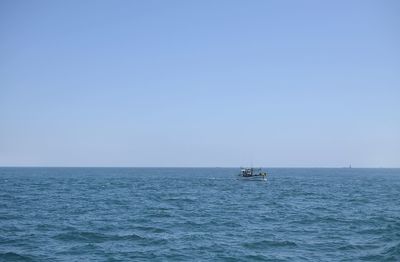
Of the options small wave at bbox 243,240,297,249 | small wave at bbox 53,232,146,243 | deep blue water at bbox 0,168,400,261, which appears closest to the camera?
deep blue water at bbox 0,168,400,261

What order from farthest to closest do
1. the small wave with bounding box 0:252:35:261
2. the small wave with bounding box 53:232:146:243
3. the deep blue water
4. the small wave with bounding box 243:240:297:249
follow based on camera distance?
the small wave with bounding box 53:232:146:243, the small wave with bounding box 243:240:297:249, the deep blue water, the small wave with bounding box 0:252:35:261

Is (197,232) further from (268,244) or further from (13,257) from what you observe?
(13,257)

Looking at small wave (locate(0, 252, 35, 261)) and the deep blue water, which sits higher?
the deep blue water

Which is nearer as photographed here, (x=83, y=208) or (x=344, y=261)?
(x=344, y=261)

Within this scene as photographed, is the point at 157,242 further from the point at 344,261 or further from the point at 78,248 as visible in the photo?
the point at 344,261

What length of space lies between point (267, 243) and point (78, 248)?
1274cm

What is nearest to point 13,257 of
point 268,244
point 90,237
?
point 90,237

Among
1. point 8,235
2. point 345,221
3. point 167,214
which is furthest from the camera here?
point 167,214

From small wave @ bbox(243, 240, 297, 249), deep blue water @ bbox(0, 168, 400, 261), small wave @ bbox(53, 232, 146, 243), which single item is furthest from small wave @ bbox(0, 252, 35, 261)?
small wave @ bbox(243, 240, 297, 249)

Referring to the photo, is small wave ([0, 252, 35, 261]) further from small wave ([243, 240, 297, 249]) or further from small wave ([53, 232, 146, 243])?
small wave ([243, 240, 297, 249])

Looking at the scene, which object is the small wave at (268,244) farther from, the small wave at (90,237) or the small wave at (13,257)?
the small wave at (13,257)

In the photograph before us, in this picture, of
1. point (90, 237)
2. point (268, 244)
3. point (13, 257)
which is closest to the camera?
point (13, 257)

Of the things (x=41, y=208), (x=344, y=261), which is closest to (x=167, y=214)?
(x=41, y=208)

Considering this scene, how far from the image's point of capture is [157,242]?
29.5 metres
